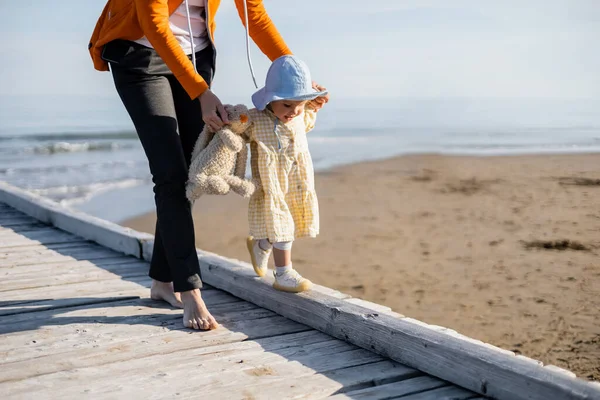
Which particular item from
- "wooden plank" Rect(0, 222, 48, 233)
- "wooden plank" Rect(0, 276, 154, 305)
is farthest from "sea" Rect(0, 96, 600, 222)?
"wooden plank" Rect(0, 276, 154, 305)

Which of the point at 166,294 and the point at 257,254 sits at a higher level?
the point at 257,254

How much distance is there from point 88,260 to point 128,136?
66.3 ft

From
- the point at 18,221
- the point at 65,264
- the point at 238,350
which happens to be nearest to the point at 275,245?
the point at 238,350

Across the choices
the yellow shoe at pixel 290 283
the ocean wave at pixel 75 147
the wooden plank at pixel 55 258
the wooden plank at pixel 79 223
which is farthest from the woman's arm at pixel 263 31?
the ocean wave at pixel 75 147

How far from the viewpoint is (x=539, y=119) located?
97.5 feet

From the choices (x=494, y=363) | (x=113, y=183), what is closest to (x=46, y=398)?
(x=494, y=363)

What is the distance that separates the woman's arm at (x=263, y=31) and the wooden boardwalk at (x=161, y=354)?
4.34ft

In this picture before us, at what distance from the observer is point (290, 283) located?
347cm

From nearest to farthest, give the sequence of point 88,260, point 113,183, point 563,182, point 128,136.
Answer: point 88,260 < point 563,182 < point 113,183 < point 128,136

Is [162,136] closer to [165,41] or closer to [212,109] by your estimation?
[212,109]

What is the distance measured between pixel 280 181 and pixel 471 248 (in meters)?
4.86

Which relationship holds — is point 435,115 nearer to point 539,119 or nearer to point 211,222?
point 539,119

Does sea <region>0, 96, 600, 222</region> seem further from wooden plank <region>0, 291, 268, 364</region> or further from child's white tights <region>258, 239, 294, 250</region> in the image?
child's white tights <region>258, 239, 294, 250</region>

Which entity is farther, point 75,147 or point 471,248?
point 75,147
